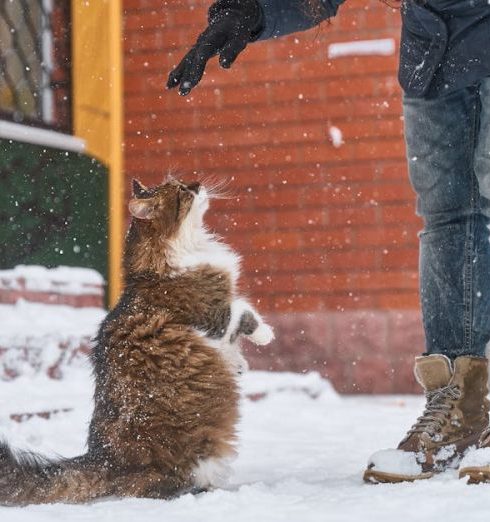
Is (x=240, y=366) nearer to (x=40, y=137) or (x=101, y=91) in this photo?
(x=40, y=137)

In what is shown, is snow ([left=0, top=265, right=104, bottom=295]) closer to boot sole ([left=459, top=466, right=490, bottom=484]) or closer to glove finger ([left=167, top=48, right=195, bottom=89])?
glove finger ([left=167, top=48, right=195, bottom=89])

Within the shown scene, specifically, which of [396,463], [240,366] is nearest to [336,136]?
[240,366]

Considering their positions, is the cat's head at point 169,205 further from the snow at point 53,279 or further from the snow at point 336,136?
the snow at point 336,136

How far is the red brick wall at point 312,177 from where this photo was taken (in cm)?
755

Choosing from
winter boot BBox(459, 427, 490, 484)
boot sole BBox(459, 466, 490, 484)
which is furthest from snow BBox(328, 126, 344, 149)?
boot sole BBox(459, 466, 490, 484)

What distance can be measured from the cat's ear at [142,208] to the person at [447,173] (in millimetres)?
439

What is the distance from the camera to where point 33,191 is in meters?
6.56

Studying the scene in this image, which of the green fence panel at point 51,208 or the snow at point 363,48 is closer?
the green fence panel at point 51,208

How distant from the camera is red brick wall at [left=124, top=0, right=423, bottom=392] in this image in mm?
7551

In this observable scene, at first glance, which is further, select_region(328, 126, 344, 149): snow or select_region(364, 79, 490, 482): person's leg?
select_region(328, 126, 344, 149): snow

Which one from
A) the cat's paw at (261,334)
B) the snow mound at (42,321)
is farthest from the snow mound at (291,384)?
the cat's paw at (261,334)

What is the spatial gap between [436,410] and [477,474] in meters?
0.43

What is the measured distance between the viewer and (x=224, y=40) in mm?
3443

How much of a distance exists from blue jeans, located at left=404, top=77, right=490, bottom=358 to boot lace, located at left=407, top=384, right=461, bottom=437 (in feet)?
0.42
